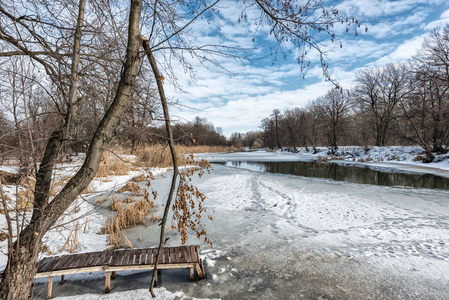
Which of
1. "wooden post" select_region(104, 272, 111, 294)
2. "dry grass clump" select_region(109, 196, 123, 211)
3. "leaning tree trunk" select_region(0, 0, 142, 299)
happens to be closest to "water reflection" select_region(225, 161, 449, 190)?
"dry grass clump" select_region(109, 196, 123, 211)

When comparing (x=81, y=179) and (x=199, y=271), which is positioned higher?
(x=81, y=179)

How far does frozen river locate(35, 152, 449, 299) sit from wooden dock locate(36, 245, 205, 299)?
12.6 inches

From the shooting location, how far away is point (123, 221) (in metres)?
5.10

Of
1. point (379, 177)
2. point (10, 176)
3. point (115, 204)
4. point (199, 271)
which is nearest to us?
point (199, 271)

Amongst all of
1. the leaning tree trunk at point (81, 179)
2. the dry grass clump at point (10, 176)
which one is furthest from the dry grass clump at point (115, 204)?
the leaning tree trunk at point (81, 179)

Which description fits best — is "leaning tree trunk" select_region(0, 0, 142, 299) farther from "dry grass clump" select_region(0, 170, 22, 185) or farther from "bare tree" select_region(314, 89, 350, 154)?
"bare tree" select_region(314, 89, 350, 154)

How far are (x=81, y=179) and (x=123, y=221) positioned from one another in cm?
379

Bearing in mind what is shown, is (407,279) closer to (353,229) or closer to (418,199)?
(353,229)

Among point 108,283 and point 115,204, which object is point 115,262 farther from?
point 115,204

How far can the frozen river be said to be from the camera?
9.52 ft

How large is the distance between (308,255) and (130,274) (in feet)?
9.23

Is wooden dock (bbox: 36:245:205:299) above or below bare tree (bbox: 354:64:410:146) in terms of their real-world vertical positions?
below

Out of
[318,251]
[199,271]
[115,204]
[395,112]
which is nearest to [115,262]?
[199,271]

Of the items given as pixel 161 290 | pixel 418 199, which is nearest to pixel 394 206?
pixel 418 199
